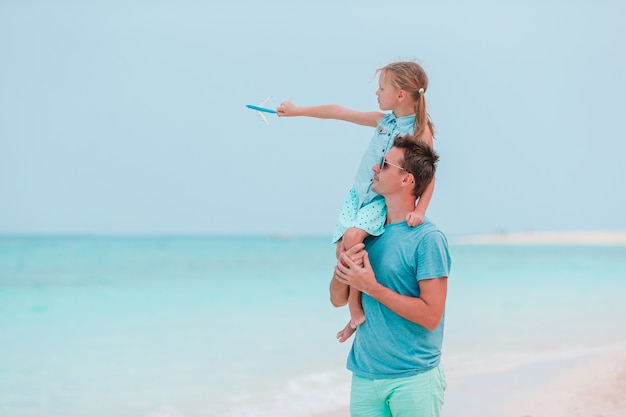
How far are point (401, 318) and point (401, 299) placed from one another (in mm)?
97

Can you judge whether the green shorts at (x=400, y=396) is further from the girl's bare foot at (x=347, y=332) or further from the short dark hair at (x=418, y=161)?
the short dark hair at (x=418, y=161)

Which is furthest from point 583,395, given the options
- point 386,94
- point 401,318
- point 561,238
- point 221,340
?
point 561,238

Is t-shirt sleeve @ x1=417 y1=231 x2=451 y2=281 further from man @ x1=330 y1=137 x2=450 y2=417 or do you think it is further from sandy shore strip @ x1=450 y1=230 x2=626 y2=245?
sandy shore strip @ x1=450 y1=230 x2=626 y2=245

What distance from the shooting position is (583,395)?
5785mm

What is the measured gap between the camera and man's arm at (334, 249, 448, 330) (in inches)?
95.5

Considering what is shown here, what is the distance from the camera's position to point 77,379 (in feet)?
23.4

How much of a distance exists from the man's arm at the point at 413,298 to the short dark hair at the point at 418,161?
12.9 inches

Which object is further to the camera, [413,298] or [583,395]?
[583,395]

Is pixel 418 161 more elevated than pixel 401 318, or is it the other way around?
pixel 418 161

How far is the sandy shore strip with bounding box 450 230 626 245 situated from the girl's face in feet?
198

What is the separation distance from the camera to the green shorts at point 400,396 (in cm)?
246

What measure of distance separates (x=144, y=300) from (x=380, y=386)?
1158cm

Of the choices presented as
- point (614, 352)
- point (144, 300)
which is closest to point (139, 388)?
point (614, 352)

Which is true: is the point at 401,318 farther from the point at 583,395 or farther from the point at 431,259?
the point at 583,395
